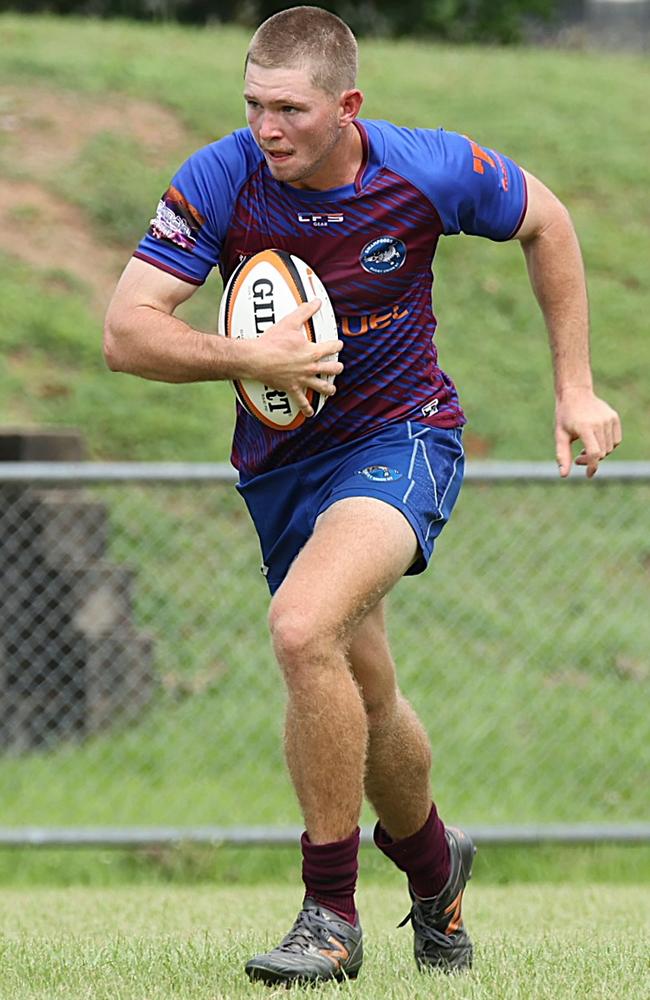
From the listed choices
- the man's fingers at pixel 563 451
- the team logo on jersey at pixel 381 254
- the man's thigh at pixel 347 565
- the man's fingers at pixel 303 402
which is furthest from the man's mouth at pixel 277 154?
the man's fingers at pixel 563 451

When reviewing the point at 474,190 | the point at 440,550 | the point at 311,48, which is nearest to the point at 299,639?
the point at 474,190

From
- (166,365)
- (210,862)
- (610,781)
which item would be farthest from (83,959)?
(610,781)

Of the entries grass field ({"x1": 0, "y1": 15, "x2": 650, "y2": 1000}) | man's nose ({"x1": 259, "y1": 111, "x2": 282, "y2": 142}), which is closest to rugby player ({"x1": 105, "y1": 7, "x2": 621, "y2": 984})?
man's nose ({"x1": 259, "y1": 111, "x2": 282, "y2": 142})

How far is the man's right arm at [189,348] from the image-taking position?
411 cm

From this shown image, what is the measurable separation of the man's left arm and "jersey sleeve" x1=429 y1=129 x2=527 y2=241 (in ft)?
0.17

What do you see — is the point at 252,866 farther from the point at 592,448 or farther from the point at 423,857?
the point at 592,448

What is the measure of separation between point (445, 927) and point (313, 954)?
0.72 meters

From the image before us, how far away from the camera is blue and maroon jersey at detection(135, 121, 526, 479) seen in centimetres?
429

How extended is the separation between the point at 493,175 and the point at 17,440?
4.79 metres

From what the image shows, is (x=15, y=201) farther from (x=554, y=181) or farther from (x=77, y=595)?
(x=77, y=595)

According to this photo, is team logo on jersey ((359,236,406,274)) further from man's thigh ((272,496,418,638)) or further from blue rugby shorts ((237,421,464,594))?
man's thigh ((272,496,418,638))

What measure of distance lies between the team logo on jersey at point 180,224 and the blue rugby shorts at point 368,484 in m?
0.65

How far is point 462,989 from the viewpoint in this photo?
12.0ft

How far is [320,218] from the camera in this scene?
4309mm
